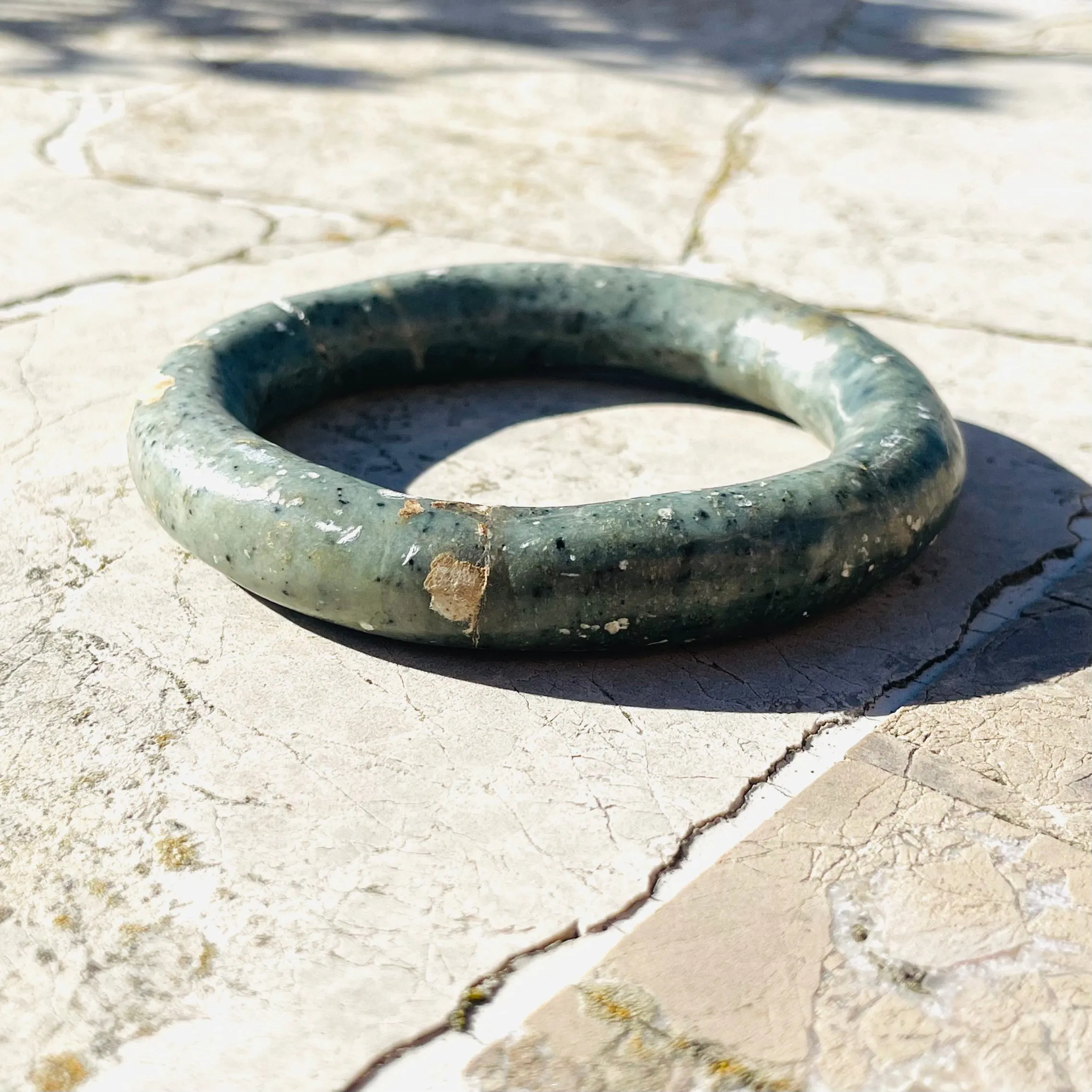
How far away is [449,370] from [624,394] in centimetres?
34

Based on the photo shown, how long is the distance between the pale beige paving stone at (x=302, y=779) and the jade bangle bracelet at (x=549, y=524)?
0.26 feet

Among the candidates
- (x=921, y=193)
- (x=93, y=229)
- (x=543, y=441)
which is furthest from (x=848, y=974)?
(x=921, y=193)

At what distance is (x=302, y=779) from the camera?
1.60 metres

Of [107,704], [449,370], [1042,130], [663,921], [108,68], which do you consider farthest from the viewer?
[108,68]

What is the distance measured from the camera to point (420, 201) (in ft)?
11.2

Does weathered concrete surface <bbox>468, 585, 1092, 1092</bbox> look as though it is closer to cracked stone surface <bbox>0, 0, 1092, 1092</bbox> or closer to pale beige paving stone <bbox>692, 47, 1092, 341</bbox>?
cracked stone surface <bbox>0, 0, 1092, 1092</bbox>

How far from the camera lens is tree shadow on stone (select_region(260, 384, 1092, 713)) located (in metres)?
1.78

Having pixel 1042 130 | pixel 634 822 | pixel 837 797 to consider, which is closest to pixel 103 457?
pixel 634 822

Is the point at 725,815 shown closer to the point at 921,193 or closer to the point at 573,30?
the point at 921,193

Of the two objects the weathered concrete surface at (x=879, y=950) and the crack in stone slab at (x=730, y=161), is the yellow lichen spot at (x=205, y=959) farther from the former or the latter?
→ the crack in stone slab at (x=730, y=161)

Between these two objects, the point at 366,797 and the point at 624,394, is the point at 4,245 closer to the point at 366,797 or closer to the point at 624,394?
the point at 624,394

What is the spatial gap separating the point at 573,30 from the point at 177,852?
382 centimetres

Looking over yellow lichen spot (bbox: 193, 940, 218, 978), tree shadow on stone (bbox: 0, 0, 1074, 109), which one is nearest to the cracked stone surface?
yellow lichen spot (bbox: 193, 940, 218, 978)

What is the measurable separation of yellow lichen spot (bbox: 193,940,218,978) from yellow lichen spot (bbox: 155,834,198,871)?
0.39 feet
